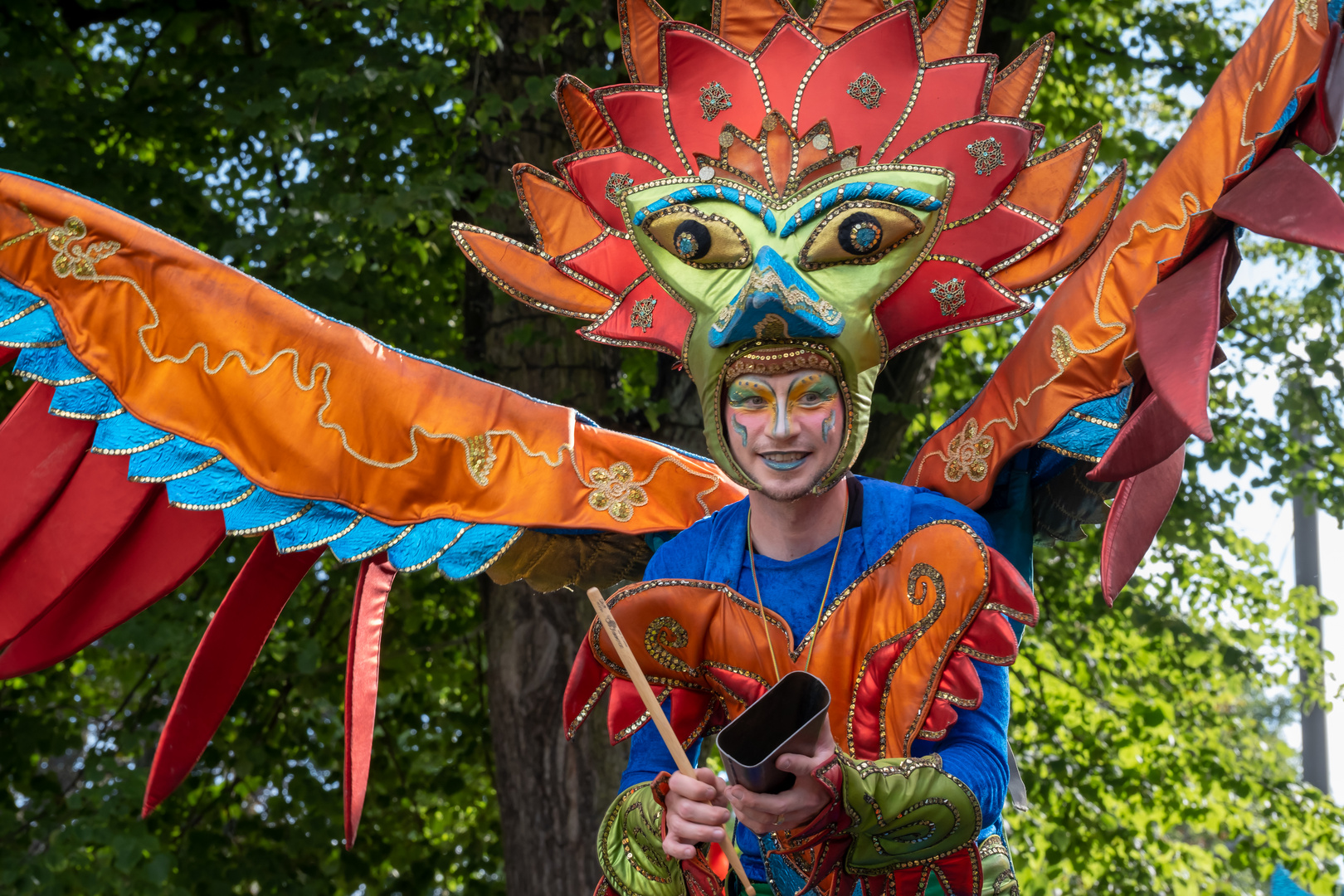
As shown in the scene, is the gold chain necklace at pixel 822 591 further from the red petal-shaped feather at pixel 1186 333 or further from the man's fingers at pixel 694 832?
the red petal-shaped feather at pixel 1186 333

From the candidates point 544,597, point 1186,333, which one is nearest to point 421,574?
point 544,597

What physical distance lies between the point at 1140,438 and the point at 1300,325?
461 centimetres

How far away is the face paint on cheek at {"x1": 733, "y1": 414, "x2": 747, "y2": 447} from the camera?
244 centimetres

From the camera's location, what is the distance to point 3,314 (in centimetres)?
280

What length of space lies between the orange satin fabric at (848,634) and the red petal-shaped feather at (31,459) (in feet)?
4.37

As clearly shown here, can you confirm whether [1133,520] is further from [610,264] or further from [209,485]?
[209,485]

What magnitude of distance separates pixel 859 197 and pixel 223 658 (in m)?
1.73

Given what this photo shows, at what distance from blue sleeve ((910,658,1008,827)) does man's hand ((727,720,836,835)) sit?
0.84 ft

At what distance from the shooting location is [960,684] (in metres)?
2.25

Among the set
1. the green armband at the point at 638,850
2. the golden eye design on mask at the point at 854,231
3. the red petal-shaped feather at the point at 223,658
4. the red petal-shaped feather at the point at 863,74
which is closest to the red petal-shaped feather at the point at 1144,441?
the golden eye design on mask at the point at 854,231

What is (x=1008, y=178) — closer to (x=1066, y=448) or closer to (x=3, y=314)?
(x=1066, y=448)

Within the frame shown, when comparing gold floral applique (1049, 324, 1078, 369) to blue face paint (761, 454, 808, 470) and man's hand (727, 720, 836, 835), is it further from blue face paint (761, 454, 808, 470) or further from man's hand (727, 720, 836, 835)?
man's hand (727, 720, 836, 835)

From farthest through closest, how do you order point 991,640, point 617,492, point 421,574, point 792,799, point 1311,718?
1. point 1311,718
2. point 421,574
3. point 617,492
4. point 991,640
5. point 792,799

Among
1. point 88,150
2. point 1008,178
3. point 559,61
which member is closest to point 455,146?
point 559,61
